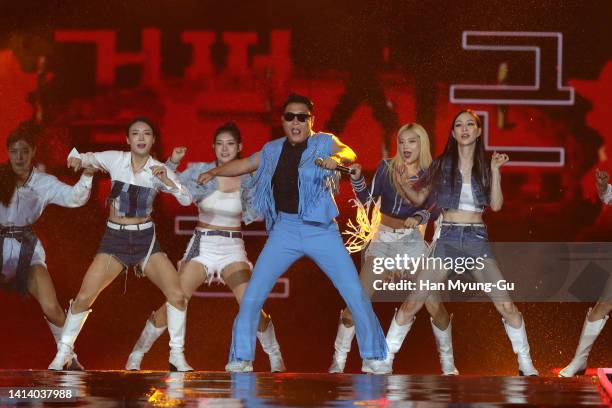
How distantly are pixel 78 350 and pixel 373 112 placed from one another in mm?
2984

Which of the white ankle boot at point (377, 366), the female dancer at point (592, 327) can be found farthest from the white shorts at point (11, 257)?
the female dancer at point (592, 327)

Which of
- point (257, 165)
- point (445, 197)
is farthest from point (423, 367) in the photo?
point (257, 165)

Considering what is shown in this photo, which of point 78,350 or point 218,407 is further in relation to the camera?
point 78,350

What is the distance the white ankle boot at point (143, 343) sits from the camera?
8102mm

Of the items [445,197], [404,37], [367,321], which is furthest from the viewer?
[404,37]

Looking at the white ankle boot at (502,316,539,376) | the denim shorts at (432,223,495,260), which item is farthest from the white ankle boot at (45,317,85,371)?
the white ankle boot at (502,316,539,376)

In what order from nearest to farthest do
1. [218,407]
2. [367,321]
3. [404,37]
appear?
[218,407]
[367,321]
[404,37]

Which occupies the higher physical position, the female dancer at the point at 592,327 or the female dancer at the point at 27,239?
the female dancer at the point at 27,239

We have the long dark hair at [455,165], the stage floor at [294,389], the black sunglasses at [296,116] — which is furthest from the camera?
the long dark hair at [455,165]

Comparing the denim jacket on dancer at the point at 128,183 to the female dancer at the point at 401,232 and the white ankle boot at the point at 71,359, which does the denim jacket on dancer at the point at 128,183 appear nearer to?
the white ankle boot at the point at 71,359

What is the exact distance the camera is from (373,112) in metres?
8.41

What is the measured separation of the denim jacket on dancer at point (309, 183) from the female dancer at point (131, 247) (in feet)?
2.73

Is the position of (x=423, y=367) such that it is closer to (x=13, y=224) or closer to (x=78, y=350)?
(x=78, y=350)

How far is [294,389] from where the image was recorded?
6.22 metres
